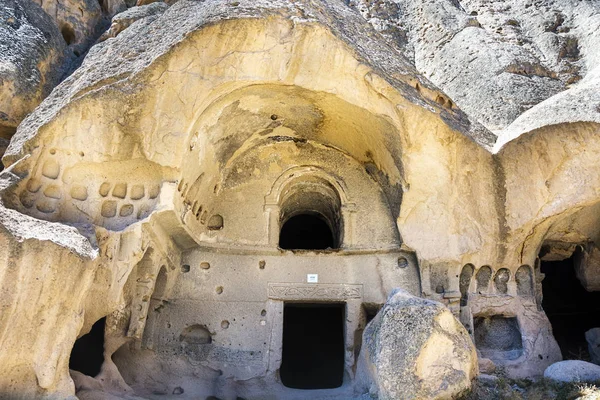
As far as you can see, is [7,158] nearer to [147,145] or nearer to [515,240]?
[147,145]

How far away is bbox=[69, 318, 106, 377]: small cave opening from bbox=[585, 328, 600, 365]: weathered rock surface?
6.47 meters

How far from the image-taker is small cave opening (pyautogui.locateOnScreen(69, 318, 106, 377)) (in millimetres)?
7352

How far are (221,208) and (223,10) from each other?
9.12 feet

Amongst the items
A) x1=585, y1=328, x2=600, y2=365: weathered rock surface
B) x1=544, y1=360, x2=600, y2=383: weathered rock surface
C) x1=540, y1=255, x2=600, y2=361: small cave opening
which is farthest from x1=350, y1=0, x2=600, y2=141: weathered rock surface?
x1=540, y1=255, x2=600, y2=361: small cave opening

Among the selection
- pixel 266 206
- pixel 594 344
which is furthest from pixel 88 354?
pixel 594 344

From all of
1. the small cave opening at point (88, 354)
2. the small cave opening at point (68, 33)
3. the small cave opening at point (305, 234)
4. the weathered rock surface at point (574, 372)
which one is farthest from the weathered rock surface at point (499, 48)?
the small cave opening at point (88, 354)

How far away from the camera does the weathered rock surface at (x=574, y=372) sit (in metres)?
5.63

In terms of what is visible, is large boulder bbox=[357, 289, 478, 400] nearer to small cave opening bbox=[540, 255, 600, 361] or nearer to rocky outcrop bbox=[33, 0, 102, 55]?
small cave opening bbox=[540, 255, 600, 361]

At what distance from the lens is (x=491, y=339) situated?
7.39 meters

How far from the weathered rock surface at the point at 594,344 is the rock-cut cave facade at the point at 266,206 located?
0.73m

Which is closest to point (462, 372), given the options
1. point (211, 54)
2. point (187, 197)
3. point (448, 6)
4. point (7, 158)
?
point (187, 197)

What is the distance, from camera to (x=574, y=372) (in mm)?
5746

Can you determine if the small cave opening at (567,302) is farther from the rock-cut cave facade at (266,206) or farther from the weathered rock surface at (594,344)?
the rock-cut cave facade at (266,206)

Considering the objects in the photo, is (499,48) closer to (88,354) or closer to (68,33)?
(68,33)
